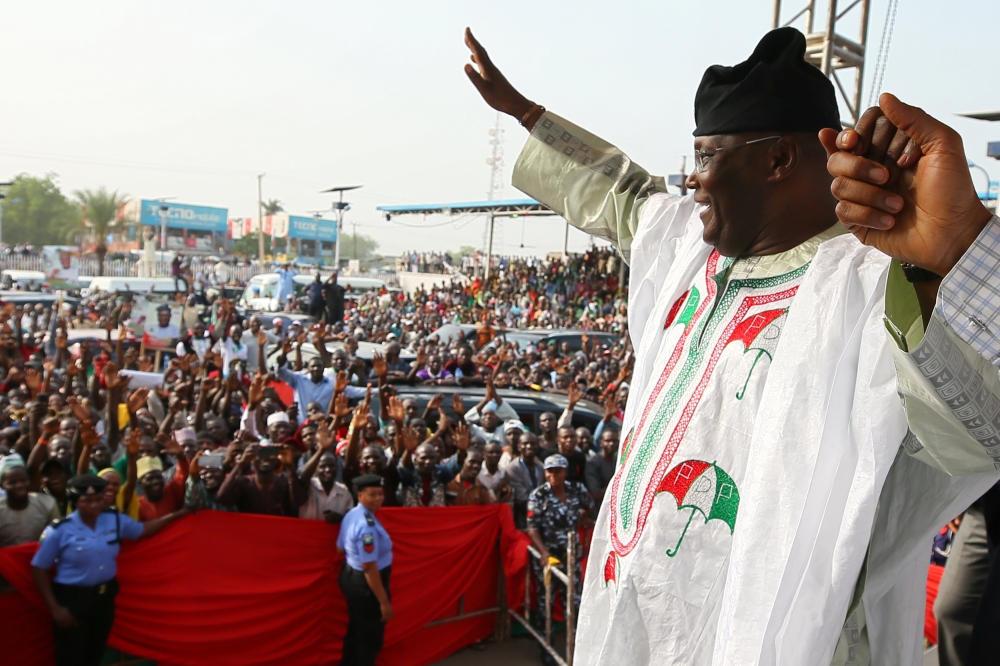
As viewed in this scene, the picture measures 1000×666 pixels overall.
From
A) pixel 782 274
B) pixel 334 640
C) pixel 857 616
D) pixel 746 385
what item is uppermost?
pixel 782 274

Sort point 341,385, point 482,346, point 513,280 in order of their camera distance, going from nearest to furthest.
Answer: point 341,385, point 482,346, point 513,280

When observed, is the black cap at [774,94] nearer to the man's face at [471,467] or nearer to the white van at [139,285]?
the man's face at [471,467]

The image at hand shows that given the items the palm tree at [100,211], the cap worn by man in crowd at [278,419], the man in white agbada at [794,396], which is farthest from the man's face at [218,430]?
the palm tree at [100,211]

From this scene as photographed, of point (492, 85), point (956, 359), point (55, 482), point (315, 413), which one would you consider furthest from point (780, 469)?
point (315, 413)

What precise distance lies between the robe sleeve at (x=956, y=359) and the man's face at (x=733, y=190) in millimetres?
593

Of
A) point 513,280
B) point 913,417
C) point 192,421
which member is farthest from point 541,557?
point 513,280

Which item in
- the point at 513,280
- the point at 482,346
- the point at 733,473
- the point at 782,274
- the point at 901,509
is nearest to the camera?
the point at 901,509

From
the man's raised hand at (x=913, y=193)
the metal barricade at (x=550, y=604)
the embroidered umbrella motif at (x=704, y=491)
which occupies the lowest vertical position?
the metal barricade at (x=550, y=604)

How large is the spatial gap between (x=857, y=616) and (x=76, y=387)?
25.8ft

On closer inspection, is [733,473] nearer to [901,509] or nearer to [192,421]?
[901,509]

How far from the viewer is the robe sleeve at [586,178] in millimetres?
2316

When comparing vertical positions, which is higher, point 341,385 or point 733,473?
point 733,473

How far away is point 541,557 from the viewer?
20.0 ft

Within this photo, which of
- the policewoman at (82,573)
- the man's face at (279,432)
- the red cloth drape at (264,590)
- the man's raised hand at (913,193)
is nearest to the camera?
the man's raised hand at (913,193)
